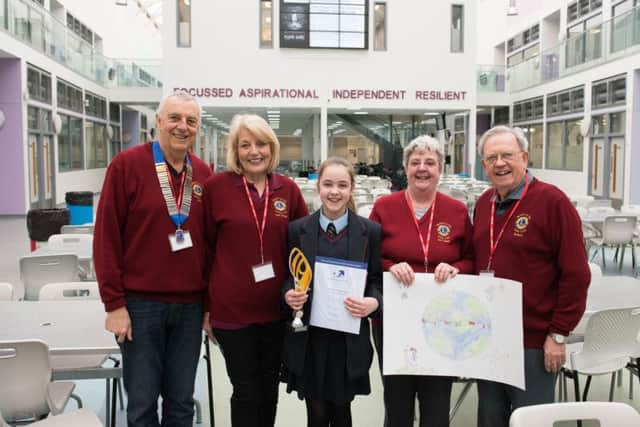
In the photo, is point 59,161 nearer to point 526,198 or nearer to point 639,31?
point 639,31

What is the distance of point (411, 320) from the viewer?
2.36 meters

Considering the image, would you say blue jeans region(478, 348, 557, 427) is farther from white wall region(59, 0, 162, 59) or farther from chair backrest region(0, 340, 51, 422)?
white wall region(59, 0, 162, 59)

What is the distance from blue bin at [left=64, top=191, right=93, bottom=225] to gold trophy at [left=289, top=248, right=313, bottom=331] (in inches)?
306

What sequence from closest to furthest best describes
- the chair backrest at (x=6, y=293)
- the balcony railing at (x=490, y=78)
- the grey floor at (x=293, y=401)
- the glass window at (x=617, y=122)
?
the grey floor at (x=293, y=401)
the chair backrest at (x=6, y=293)
the glass window at (x=617, y=122)
the balcony railing at (x=490, y=78)

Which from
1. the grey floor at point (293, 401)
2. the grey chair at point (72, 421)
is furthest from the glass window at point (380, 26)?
the grey chair at point (72, 421)

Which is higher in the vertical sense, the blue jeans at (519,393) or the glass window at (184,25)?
the glass window at (184,25)

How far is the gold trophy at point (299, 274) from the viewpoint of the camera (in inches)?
91.2

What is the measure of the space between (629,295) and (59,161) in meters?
17.6

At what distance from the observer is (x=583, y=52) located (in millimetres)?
17594

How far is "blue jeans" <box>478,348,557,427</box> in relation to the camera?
7.67 ft

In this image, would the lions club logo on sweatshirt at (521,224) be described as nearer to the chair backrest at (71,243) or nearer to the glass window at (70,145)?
the chair backrest at (71,243)

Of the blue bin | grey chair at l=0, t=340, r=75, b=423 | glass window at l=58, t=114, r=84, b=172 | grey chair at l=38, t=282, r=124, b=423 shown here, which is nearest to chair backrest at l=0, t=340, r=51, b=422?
grey chair at l=0, t=340, r=75, b=423

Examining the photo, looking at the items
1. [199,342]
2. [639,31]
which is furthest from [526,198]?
[639,31]

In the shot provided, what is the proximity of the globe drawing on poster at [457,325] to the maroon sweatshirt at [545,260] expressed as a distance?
0.17 m
